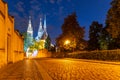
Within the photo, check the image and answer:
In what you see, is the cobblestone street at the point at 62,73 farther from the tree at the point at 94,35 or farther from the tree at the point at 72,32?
the tree at the point at 94,35

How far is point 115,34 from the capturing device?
48.3 m

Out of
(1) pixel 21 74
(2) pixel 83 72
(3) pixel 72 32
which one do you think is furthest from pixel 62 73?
(3) pixel 72 32

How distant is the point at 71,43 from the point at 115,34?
120ft

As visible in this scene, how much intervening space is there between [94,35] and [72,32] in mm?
6785

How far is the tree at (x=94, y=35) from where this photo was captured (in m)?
84.7

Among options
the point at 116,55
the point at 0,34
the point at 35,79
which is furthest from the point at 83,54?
the point at 35,79

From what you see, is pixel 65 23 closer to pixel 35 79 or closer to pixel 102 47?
pixel 102 47

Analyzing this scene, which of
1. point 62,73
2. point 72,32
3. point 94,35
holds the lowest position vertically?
point 62,73

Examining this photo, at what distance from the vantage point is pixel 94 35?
281 feet

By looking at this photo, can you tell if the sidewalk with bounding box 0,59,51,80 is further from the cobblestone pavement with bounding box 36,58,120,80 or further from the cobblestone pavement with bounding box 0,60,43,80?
the cobblestone pavement with bounding box 36,58,120,80

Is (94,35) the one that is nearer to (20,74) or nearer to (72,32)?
(72,32)

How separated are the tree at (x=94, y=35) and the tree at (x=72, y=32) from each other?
2776 mm

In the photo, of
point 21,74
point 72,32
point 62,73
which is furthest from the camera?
point 72,32

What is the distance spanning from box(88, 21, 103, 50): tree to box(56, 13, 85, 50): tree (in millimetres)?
2776
